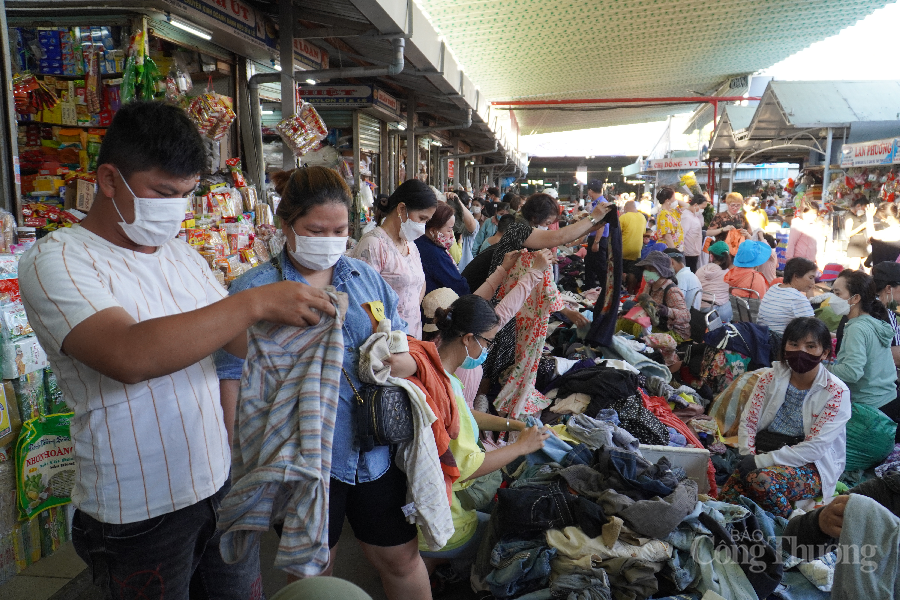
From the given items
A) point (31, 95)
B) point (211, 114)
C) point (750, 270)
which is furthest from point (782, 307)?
point (31, 95)

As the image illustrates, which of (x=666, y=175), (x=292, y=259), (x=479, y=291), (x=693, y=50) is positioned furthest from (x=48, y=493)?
(x=666, y=175)

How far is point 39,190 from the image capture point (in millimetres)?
3801

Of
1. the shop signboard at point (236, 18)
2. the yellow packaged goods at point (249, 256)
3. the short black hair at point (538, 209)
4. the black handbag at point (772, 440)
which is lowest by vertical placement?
the black handbag at point (772, 440)

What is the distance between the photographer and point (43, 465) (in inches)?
107

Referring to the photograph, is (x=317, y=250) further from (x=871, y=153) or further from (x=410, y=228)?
(x=871, y=153)

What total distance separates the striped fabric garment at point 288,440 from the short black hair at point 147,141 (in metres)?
0.46

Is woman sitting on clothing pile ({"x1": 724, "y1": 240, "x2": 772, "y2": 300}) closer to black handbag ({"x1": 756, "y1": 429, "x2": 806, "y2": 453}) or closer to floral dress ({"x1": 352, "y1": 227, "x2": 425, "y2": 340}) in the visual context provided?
black handbag ({"x1": 756, "y1": 429, "x2": 806, "y2": 453})

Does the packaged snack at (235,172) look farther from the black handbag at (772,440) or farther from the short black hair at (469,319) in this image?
the black handbag at (772,440)

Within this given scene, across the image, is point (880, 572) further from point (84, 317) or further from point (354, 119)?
point (354, 119)

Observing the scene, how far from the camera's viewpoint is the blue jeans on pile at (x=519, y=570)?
248 centimetres

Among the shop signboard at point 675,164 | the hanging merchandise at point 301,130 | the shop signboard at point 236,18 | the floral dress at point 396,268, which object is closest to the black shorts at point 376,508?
the floral dress at point 396,268

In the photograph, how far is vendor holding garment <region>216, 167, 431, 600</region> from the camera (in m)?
1.70

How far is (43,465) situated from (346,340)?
199cm

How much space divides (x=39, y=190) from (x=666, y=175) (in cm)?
2402
